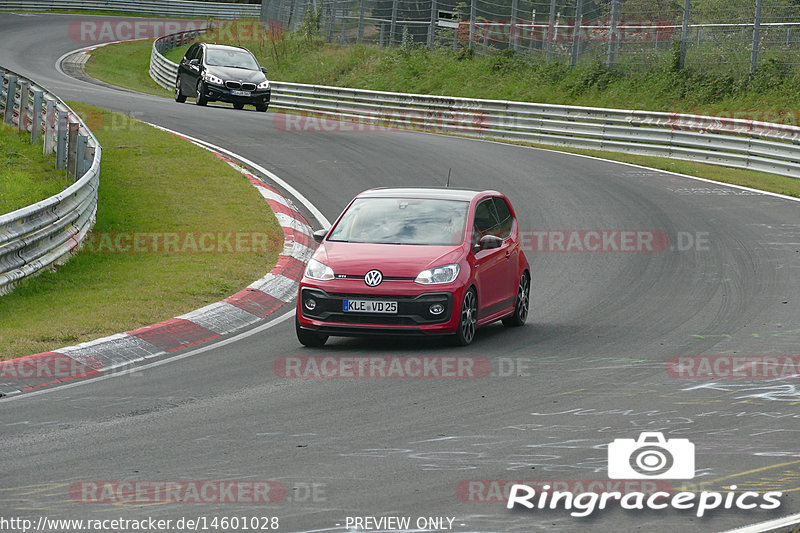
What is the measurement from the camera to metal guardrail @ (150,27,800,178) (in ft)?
84.5

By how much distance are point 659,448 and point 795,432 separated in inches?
44.0

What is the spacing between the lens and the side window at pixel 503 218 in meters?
12.8

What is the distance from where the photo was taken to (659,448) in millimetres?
7469

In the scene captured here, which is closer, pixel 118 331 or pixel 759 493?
pixel 759 493

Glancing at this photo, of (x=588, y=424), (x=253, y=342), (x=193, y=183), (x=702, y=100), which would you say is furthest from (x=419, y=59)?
(x=588, y=424)

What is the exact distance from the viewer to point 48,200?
13.8 meters

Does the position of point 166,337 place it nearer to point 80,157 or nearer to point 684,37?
point 80,157

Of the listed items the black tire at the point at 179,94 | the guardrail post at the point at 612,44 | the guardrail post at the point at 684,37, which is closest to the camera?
the guardrail post at the point at 684,37

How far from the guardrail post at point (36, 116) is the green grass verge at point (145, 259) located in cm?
131

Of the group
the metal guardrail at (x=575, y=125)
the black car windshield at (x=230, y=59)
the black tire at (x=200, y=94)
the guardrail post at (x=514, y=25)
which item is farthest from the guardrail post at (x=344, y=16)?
the black tire at (x=200, y=94)

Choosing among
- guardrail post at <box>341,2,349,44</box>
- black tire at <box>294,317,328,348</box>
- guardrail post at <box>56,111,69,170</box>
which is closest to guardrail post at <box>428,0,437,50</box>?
guardrail post at <box>341,2,349,44</box>

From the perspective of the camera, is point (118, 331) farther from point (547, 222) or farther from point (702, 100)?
point (702, 100)

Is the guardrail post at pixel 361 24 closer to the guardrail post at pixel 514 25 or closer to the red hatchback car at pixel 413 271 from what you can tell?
the guardrail post at pixel 514 25

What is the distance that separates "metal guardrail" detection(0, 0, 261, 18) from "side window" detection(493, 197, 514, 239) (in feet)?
205
